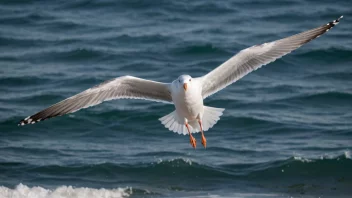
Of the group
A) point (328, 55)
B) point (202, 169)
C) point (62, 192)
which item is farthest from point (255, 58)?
point (328, 55)

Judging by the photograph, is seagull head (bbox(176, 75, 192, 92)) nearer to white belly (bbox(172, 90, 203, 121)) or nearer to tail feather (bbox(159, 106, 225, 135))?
white belly (bbox(172, 90, 203, 121))

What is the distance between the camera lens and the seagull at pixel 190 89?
9508mm

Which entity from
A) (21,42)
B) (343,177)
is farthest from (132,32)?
(343,177)

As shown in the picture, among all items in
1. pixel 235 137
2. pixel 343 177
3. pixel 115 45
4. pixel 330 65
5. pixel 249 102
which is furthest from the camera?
pixel 115 45

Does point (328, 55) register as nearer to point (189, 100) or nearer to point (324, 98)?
point (324, 98)

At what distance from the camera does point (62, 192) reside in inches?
444

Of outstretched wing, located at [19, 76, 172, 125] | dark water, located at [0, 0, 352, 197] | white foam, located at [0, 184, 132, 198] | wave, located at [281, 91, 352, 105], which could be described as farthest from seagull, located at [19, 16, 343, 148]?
wave, located at [281, 91, 352, 105]

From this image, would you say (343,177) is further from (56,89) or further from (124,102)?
(56,89)

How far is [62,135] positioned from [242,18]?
6385 millimetres

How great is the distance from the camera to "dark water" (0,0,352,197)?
1205cm

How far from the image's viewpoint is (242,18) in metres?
18.7

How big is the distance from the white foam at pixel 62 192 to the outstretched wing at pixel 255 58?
2294 mm

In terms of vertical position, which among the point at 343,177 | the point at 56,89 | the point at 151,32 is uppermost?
the point at 151,32

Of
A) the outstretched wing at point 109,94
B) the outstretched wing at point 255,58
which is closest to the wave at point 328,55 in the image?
the outstretched wing at point 255,58
